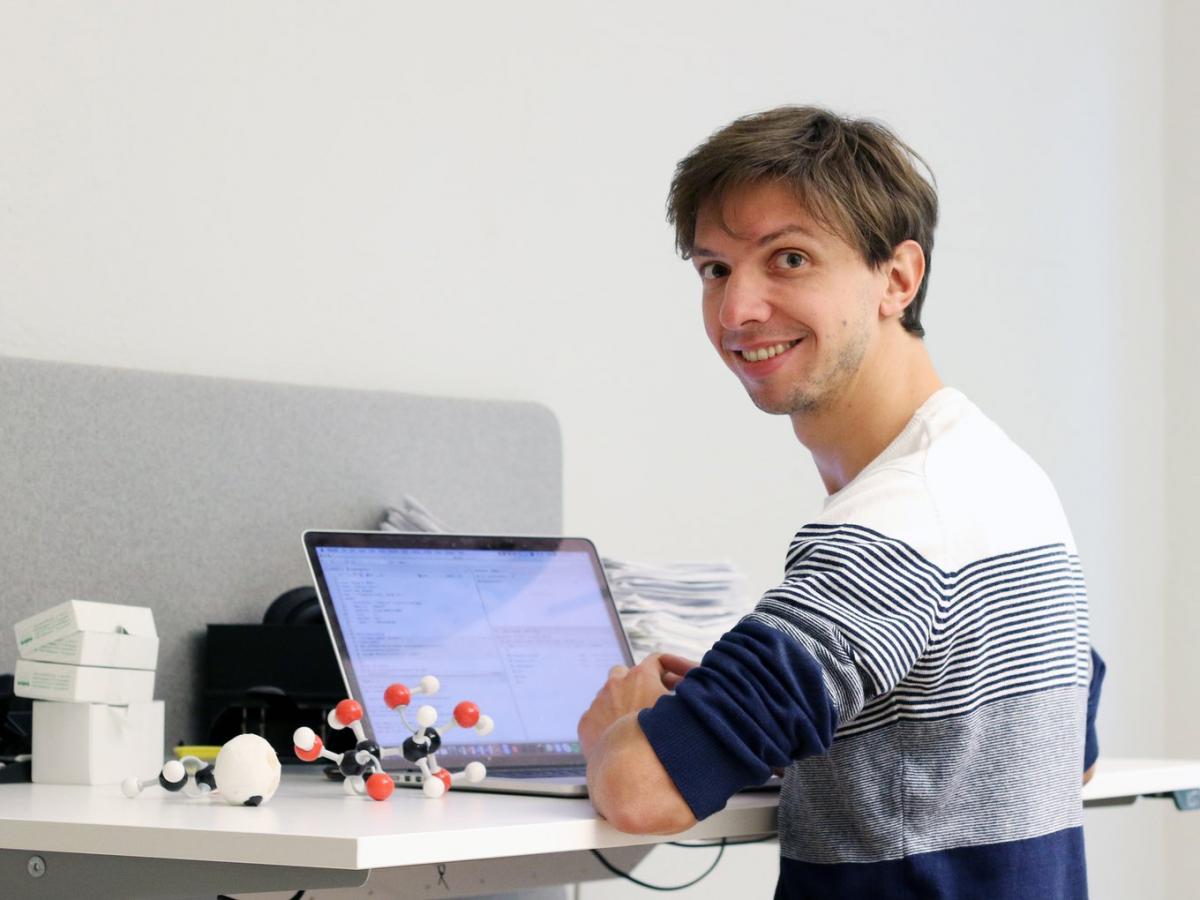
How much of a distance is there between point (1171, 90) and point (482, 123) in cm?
164

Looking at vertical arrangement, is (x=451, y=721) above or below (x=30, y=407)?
below

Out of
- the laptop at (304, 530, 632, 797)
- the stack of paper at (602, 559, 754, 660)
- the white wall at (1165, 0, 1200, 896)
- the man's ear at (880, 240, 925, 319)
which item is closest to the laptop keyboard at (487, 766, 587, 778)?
the laptop at (304, 530, 632, 797)

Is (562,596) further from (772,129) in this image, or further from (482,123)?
(482,123)

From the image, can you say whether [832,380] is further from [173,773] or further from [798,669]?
[173,773]

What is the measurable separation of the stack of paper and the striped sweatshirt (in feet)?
1.64

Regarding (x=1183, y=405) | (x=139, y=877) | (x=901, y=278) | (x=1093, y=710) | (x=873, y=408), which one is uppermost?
(x=1183, y=405)

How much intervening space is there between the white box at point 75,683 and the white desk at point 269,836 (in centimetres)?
9

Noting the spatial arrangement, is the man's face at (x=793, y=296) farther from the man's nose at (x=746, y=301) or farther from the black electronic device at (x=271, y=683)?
the black electronic device at (x=271, y=683)

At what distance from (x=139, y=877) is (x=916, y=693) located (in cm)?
56

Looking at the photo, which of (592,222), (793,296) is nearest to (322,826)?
(793,296)

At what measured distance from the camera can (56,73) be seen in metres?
1.72

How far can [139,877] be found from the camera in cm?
106

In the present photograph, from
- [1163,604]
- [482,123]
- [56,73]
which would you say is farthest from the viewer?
[1163,604]

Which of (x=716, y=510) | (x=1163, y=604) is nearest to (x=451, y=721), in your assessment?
(x=716, y=510)
